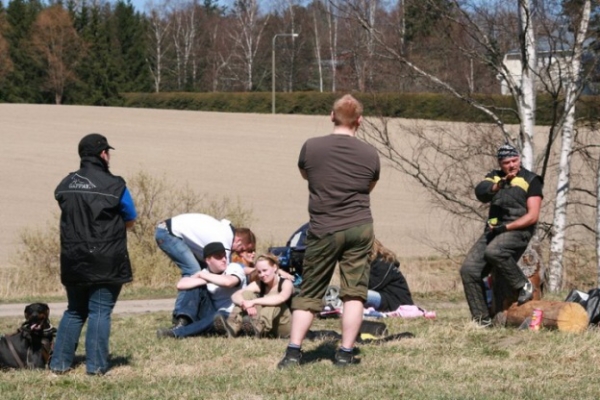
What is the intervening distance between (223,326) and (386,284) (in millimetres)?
2565

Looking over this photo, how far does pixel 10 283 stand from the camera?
14930 mm

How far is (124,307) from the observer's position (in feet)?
38.3

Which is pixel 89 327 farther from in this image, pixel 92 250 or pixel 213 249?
pixel 213 249

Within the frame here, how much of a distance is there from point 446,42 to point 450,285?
365 centimetres

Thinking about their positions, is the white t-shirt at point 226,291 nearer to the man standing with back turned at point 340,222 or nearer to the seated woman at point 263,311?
the seated woman at point 263,311

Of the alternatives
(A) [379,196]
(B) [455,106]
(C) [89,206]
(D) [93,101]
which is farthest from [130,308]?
(D) [93,101]

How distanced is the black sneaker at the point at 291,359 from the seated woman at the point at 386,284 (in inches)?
132

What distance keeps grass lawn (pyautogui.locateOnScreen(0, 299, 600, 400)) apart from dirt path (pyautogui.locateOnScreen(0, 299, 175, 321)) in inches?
110

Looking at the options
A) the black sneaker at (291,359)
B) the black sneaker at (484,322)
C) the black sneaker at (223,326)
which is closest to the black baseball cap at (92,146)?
the black sneaker at (291,359)

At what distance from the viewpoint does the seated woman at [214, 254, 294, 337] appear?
819cm

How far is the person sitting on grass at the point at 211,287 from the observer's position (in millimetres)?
8609

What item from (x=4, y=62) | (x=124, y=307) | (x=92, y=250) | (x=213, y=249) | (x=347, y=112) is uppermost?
(x=4, y=62)

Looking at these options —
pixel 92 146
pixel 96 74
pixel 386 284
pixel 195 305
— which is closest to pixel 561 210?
pixel 386 284

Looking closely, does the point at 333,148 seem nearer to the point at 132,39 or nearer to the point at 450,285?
the point at 450,285
